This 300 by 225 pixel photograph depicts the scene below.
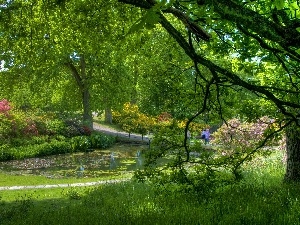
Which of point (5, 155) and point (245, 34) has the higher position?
point (245, 34)

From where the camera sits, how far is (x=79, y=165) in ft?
75.9

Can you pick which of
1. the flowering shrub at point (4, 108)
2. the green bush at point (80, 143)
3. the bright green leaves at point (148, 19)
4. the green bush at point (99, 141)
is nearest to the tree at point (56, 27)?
the bright green leaves at point (148, 19)

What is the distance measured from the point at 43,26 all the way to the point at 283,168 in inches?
394

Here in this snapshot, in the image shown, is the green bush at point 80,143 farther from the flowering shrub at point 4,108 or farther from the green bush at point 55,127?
the flowering shrub at point 4,108

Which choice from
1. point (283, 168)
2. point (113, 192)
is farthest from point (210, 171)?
point (283, 168)

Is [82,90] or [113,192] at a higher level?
[82,90]

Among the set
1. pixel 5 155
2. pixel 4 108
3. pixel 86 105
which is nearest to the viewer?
pixel 5 155

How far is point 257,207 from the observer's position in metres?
6.68

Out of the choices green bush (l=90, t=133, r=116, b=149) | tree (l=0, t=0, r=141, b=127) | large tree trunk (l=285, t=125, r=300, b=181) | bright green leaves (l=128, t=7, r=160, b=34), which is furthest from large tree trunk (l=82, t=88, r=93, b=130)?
bright green leaves (l=128, t=7, r=160, b=34)

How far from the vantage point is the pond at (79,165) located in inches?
809

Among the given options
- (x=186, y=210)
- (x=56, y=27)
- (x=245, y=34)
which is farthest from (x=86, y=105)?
(x=245, y=34)

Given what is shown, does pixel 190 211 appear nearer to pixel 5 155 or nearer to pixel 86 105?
pixel 5 155

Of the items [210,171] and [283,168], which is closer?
[210,171]

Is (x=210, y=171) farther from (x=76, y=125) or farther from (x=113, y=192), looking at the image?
(x=76, y=125)
